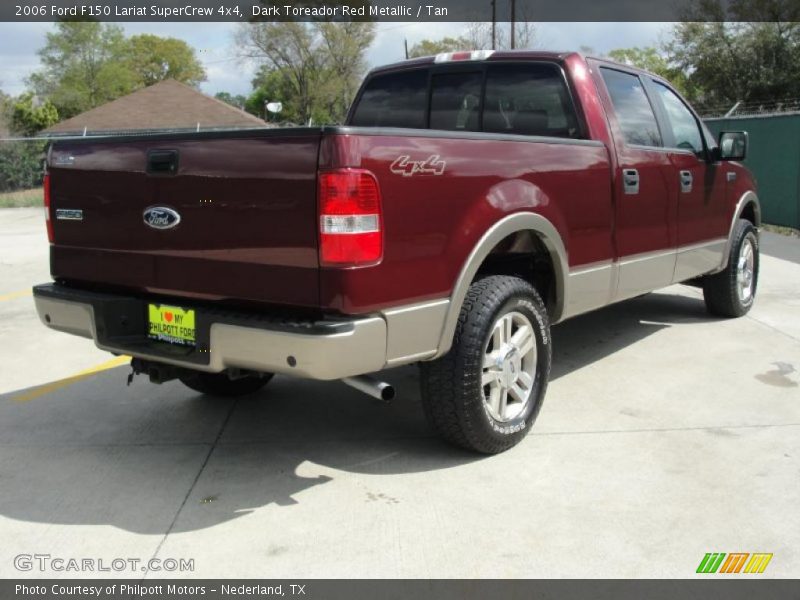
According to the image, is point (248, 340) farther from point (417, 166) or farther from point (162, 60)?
point (162, 60)

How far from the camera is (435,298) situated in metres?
3.47

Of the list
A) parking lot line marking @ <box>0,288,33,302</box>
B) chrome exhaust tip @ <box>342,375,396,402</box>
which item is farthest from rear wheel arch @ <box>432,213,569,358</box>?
parking lot line marking @ <box>0,288,33,302</box>

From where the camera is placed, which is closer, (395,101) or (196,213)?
(196,213)

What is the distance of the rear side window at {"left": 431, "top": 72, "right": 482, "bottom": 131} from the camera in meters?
5.04

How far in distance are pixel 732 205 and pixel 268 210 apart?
14.8 feet

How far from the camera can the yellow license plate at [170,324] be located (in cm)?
350

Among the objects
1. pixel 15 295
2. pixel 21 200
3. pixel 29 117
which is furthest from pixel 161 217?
pixel 29 117

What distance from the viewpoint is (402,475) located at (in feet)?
12.5

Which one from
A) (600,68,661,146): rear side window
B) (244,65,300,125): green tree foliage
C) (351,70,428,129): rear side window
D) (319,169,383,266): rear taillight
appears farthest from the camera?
(244,65,300,125): green tree foliage

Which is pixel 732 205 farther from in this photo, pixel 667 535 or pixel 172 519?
pixel 172 519

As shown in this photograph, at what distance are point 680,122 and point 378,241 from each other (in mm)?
3564

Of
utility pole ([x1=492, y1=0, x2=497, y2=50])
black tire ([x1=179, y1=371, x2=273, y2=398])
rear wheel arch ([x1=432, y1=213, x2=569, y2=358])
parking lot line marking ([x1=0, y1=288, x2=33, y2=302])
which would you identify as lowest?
parking lot line marking ([x1=0, y1=288, x2=33, y2=302])

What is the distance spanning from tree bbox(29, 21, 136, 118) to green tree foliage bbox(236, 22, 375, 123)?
17789 mm
